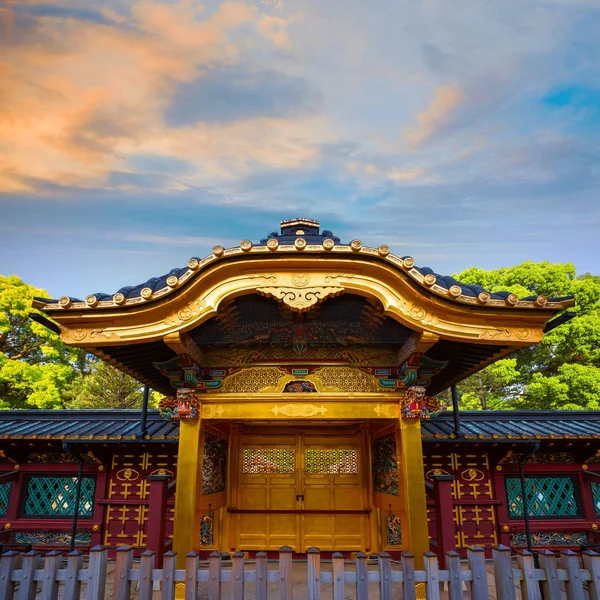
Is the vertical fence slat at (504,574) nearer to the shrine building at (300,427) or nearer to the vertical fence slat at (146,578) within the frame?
the shrine building at (300,427)

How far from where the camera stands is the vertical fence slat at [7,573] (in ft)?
13.4

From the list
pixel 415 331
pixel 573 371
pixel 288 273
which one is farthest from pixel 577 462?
pixel 573 371

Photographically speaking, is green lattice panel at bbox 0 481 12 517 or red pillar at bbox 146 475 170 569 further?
green lattice panel at bbox 0 481 12 517

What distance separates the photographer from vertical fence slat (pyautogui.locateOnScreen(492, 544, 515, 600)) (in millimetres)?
4250

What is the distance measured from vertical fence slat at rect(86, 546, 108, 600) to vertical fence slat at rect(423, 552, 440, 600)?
3072mm

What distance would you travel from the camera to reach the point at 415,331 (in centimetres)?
608

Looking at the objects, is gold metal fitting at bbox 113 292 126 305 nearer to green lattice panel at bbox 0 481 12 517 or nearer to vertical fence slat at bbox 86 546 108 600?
vertical fence slat at bbox 86 546 108 600

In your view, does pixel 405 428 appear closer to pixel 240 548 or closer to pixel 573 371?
pixel 240 548

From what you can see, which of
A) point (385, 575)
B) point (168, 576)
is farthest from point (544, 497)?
point (168, 576)

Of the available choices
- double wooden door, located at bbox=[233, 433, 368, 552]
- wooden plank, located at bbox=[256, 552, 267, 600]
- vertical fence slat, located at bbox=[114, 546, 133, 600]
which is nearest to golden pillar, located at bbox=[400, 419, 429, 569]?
double wooden door, located at bbox=[233, 433, 368, 552]

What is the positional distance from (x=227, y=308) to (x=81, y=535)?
18.6 feet

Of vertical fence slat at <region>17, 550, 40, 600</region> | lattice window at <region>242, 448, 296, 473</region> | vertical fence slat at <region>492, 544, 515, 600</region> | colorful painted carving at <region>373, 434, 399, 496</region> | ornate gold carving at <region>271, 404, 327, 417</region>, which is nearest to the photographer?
vertical fence slat at <region>17, 550, 40, 600</region>

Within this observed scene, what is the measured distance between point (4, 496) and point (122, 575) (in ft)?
20.2

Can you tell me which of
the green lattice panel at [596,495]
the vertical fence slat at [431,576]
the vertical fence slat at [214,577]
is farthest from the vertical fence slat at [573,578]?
the green lattice panel at [596,495]
